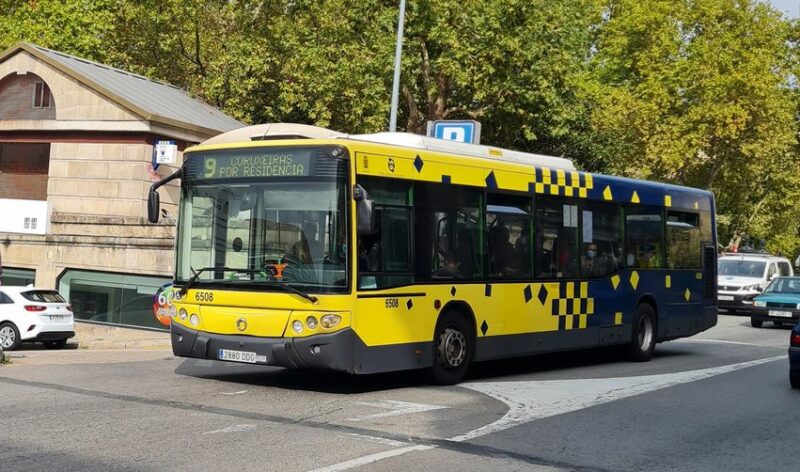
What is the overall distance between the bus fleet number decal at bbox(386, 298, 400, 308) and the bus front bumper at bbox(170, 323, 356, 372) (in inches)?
28.5

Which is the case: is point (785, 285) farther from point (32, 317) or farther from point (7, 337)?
point (7, 337)

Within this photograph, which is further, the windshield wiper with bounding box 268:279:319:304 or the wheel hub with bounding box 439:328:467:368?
the wheel hub with bounding box 439:328:467:368

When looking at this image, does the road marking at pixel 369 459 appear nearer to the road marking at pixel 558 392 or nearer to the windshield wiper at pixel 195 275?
the road marking at pixel 558 392

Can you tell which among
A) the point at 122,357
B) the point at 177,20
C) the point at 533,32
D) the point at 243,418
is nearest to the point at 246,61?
the point at 177,20

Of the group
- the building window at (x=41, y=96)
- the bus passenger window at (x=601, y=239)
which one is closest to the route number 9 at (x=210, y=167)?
the bus passenger window at (x=601, y=239)

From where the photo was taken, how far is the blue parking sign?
21.1 m

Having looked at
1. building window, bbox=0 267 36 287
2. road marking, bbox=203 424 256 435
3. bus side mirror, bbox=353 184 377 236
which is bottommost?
road marking, bbox=203 424 256 435

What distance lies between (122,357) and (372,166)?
7.56 m

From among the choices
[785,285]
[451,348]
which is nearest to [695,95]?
[785,285]

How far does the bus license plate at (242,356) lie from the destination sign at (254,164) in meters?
2.05

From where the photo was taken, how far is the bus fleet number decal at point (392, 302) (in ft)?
40.2

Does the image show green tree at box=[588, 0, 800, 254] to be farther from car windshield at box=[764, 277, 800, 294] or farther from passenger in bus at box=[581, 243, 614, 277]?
passenger in bus at box=[581, 243, 614, 277]

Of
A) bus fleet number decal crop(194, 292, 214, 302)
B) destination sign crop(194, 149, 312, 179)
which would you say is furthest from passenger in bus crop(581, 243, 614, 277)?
bus fleet number decal crop(194, 292, 214, 302)

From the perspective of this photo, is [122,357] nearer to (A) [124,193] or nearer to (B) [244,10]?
(A) [124,193]
